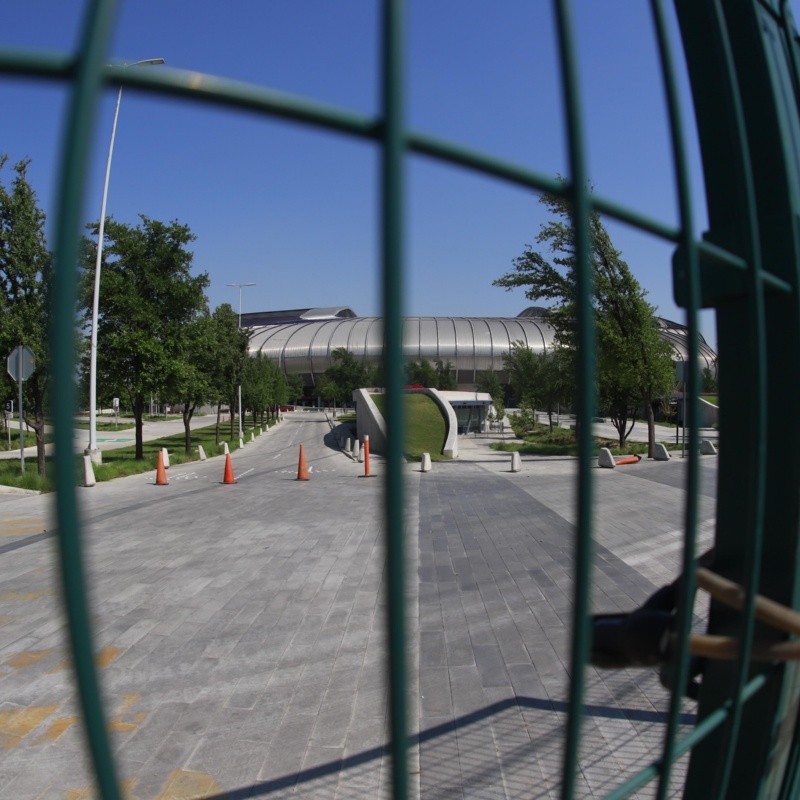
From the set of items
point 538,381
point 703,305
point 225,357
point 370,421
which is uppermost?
point 225,357

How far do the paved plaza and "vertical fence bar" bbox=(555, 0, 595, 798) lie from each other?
10.7 inches

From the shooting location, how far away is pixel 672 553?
8.12 m

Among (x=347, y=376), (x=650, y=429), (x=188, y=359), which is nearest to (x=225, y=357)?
(x=188, y=359)

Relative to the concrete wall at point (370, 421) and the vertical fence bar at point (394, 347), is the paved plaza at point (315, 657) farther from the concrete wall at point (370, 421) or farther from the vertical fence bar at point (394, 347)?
the concrete wall at point (370, 421)

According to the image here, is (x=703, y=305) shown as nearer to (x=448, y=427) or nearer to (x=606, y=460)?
(x=606, y=460)

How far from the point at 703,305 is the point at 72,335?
146 centimetres

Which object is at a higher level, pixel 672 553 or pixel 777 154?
pixel 777 154

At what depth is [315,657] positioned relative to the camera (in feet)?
16.4

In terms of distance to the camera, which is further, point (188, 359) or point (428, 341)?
point (428, 341)

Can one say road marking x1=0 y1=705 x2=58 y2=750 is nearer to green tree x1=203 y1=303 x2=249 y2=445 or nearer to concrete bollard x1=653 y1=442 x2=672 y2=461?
concrete bollard x1=653 y1=442 x2=672 y2=461

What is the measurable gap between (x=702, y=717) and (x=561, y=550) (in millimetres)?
6731

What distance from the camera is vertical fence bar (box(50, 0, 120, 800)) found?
648mm

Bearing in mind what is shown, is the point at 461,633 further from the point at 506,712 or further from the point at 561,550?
the point at 561,550

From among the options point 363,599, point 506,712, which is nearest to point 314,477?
point 363,599
